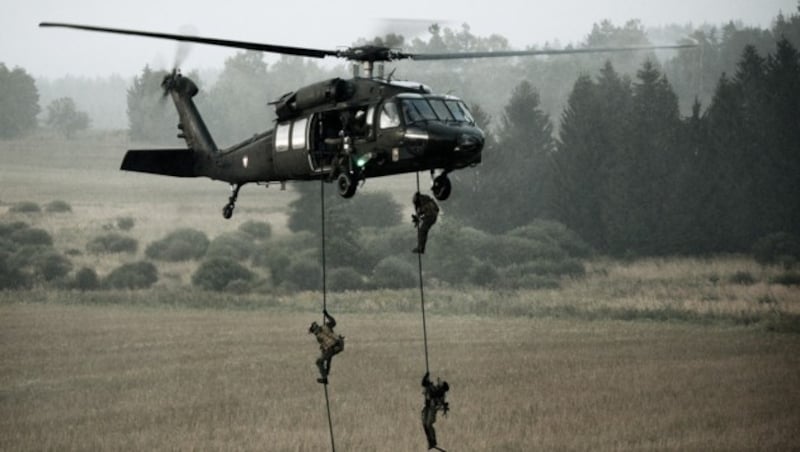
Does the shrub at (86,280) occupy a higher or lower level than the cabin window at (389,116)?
lower

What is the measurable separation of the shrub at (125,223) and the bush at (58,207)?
6.67 m

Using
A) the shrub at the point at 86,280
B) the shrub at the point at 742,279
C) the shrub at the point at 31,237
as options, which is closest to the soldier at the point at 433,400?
the shrub at the point at 86,280

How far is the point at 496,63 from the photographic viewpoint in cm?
15688

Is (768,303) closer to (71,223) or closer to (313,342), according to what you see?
(313,342)

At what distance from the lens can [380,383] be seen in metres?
54.6

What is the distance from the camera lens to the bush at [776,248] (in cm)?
8769

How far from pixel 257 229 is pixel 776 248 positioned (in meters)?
39.4

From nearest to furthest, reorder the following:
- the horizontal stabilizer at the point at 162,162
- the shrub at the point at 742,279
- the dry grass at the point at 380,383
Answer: the horizontal stabilizer at the point at 162,162 → the dry grass at the point at 380,383 → the shrub at the point at 742,279

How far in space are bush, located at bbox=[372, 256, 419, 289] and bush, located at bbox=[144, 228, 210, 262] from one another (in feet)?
45.9

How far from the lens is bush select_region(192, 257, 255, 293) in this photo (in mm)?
81188

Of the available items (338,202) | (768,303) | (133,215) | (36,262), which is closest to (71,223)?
(133,215)

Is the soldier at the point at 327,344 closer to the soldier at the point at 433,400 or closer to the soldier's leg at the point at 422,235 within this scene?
the soldier at the point at 433,400

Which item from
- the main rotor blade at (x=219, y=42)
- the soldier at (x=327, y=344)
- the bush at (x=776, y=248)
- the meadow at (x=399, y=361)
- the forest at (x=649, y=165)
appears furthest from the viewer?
the forest at (x=649, y=165)

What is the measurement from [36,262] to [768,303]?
1958 inches
